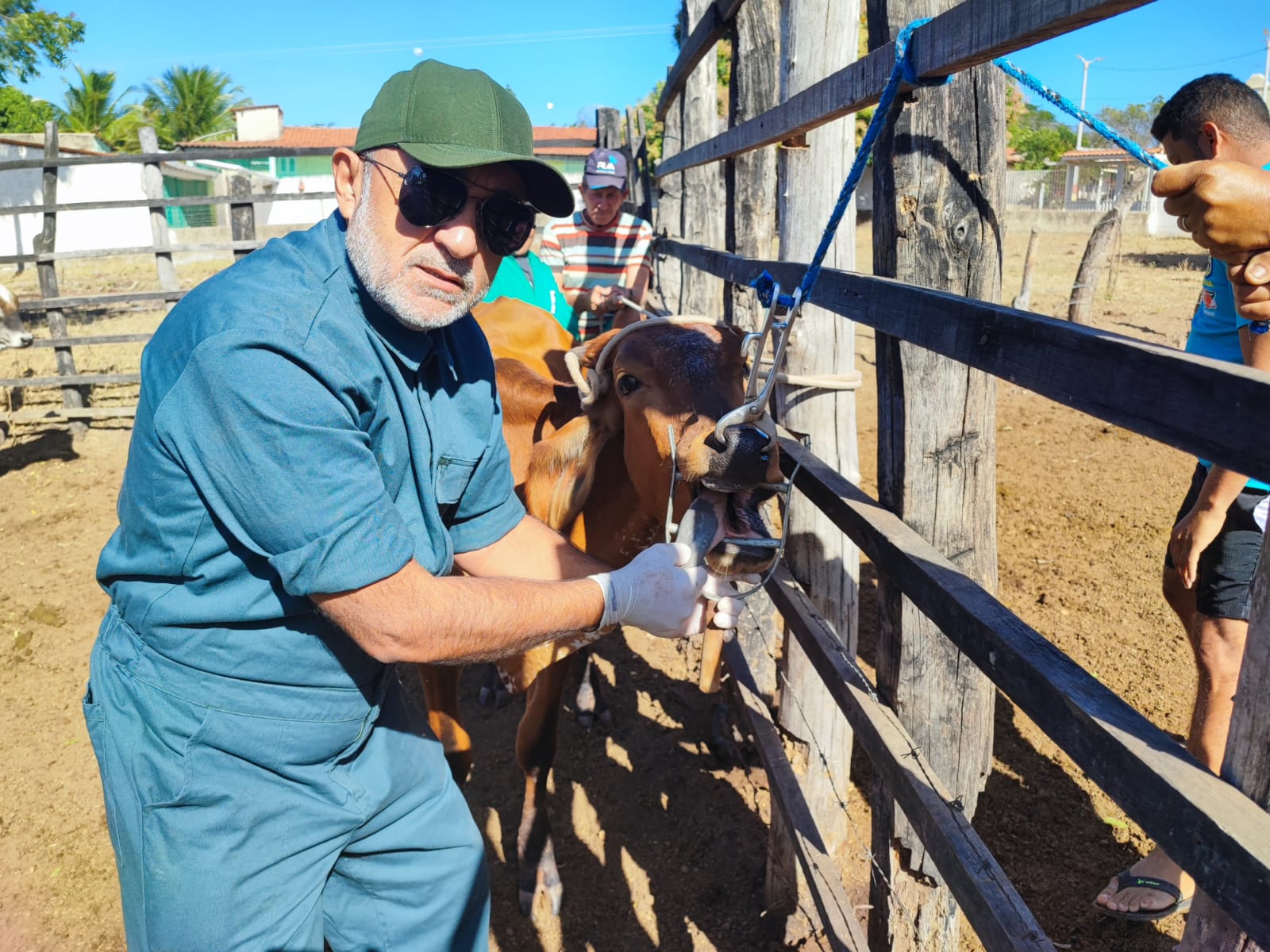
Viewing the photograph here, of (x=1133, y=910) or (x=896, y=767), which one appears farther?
(x=1133, y=910)

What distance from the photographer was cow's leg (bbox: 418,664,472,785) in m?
3.70

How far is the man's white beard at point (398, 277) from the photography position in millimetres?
1925

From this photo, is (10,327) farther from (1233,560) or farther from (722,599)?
(1233,560)

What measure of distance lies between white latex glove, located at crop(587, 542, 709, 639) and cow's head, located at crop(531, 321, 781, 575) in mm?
85

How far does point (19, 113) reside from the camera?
38875mm

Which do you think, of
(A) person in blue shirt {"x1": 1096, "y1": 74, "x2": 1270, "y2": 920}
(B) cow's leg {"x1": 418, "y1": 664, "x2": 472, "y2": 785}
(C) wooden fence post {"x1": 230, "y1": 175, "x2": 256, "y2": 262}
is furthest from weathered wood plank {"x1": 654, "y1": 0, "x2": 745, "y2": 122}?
(C) wooden fence post {"x1": 230, "y1": 175, "x2": 256, "y2": 262}

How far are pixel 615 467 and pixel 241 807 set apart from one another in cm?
156

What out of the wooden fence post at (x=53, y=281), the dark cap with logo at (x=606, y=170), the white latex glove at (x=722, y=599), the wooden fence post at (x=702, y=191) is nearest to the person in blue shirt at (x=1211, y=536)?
the white latex glove at (x=722, y=599)

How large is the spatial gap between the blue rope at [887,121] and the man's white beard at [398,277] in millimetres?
771

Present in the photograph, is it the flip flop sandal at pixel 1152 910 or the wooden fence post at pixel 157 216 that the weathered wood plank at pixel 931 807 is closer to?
the flip flop sandal at pixel 1152 910

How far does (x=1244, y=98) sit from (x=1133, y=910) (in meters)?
2.56

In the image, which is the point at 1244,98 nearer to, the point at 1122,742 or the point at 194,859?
the point at 1122,742

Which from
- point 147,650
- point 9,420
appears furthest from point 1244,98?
point 9,420

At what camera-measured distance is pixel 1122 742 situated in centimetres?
125
